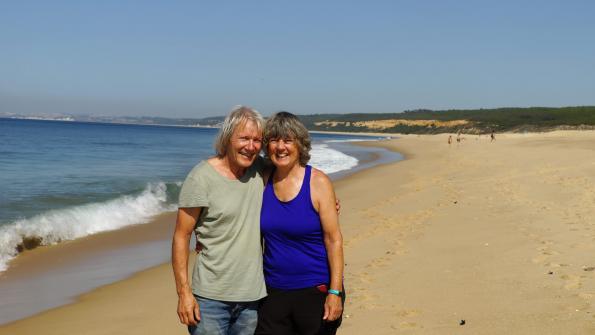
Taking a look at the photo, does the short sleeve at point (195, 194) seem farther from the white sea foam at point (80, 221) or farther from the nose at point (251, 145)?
the white sea foam at point (80, 221)

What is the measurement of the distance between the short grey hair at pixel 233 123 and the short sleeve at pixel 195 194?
20cm

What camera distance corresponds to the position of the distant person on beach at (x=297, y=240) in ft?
8.87

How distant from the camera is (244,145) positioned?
2684mm

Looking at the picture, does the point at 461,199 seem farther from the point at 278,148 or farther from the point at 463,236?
the point at 278,148

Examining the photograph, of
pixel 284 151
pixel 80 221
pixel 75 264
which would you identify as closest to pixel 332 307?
pixel 284 151

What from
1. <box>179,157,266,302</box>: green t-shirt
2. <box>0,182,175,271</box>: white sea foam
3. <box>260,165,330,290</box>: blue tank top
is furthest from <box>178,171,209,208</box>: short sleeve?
<box>0,182,175,271</box>: white sea foam

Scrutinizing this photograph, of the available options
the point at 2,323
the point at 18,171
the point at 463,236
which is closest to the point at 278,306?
the point at 2,323

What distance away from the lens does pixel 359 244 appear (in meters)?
7.96

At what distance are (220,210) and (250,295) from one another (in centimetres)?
45

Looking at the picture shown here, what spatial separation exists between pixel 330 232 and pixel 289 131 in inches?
20.3

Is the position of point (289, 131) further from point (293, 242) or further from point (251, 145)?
point (293, 242)

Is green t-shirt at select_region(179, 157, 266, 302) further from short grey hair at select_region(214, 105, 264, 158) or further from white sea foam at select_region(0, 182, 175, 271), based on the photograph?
white sea foam at select_region(0, 182, 175, 271)

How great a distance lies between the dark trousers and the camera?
9.24 ft

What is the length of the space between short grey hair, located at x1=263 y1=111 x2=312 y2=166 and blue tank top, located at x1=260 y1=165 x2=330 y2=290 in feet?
0.33
